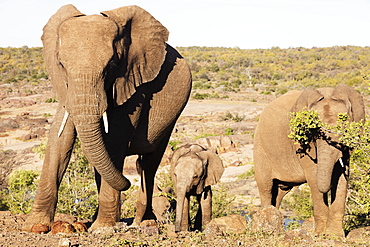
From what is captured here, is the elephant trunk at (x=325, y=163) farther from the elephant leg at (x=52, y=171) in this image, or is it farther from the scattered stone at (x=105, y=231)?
the elephant leg at (x=52, y=171)

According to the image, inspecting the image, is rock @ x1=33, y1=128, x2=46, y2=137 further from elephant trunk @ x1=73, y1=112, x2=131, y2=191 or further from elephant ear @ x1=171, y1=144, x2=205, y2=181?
elephant trunk @ x1=73, y1=112, x2=131, y2=191

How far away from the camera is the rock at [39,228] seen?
5.28 m

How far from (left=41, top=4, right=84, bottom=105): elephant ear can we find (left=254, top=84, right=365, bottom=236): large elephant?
3.12 metres

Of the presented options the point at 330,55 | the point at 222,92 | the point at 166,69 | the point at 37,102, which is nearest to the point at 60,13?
the point at 166,69

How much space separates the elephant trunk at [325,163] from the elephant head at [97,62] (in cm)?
236

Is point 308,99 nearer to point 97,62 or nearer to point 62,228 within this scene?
point 97,62

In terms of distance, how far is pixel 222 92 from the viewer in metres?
37.5

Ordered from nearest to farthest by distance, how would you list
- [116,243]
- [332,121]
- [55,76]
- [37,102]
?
[116,243] → [55,76] → [332,121] → [37,102]

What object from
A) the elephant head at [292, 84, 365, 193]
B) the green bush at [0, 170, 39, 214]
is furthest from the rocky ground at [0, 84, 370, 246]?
the green bush at [0, 170, 39, 214]

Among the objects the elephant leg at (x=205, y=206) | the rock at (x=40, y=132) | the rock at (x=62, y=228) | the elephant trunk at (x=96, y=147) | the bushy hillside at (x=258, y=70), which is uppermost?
the elephant trunk at (x=96, y=147)

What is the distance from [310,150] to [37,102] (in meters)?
25.6

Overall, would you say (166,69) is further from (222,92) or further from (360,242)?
(222,92)

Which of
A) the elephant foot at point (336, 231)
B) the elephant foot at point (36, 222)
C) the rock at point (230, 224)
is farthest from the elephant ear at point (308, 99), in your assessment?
the elephant foot at point (36, 222)

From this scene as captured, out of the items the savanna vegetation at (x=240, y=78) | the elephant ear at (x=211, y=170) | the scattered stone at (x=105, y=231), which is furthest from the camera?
the savanna vegetation at (x=240, y=78)
